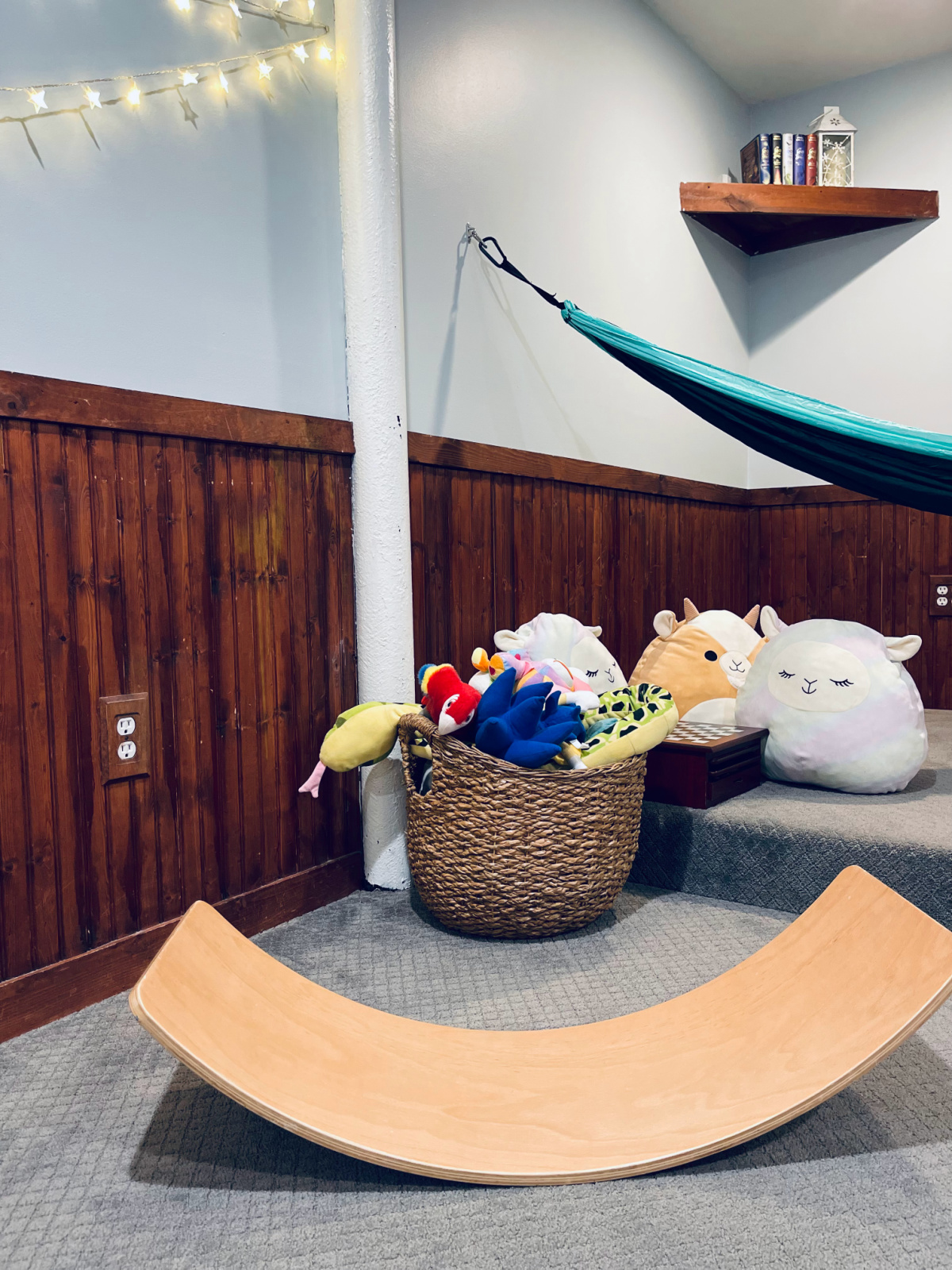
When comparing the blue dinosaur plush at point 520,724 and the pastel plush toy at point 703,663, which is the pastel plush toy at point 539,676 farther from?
the pastel plush toy at point 703,663

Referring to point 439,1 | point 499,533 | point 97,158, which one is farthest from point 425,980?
point 439,1

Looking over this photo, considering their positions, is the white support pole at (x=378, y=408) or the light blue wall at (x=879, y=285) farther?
the light blue wall at (x=879, y=285)

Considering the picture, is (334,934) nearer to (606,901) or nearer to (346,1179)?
(606,901)

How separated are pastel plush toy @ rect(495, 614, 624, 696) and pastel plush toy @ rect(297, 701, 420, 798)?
1.49ft

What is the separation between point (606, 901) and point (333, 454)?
982 millimetres

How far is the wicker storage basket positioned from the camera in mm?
1397

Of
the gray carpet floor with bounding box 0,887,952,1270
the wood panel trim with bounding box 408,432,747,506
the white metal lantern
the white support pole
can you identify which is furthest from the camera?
the white metal lantern

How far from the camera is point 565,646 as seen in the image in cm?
196

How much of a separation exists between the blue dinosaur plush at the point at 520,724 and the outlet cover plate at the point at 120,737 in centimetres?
53

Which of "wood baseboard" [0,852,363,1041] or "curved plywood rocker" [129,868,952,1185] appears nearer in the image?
"curved plywood rocker" [129,868,952,1185]

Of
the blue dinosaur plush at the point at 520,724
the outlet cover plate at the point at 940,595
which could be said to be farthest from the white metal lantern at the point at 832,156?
the blue dinosaur plush at the point at 520,724

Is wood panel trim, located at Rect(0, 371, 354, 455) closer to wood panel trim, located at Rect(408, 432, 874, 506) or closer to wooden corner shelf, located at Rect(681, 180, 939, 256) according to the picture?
wood panel trim, located at Rect(408, 432, 874, 506)

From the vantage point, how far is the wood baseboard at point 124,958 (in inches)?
47.7

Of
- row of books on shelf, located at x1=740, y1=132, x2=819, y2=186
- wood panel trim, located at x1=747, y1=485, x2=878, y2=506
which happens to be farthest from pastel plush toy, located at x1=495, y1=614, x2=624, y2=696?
row of books on shelf, located at x1=740, y1=132, x2=819, y2=186
